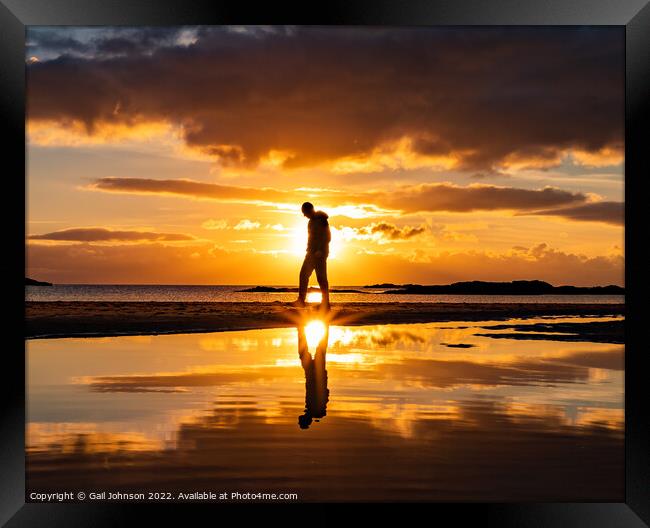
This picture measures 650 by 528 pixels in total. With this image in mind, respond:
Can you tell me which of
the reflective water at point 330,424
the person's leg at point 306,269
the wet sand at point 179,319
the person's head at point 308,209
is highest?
the person's head at point 308,209

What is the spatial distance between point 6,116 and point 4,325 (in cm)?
153

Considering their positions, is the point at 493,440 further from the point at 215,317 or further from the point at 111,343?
the point at 215,317

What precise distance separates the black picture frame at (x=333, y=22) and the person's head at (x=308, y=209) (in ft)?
24.6

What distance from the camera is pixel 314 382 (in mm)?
7949

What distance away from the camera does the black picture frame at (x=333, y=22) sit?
18.2 feet

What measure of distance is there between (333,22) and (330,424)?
Result: 9.98 ft

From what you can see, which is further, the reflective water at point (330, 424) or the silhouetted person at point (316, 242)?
the silhouetted person at point (316, 242)

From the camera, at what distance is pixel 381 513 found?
4867 millimetres

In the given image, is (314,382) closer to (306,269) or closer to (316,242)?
(316,242)

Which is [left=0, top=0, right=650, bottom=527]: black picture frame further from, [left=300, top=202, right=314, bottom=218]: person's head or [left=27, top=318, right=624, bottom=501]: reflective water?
[left=300, top=202, right=314, bottom=218]: person's head

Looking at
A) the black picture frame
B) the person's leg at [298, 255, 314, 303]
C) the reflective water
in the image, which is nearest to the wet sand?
the person's leg at [298, 255, 314, 303]

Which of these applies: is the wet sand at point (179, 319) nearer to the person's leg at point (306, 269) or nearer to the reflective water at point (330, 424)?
the person's leg at point (306, 269)

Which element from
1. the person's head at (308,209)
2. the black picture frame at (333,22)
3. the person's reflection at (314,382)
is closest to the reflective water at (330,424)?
the person's reflection at (314,382)

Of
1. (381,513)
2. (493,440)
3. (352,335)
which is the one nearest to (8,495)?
(381,513)
